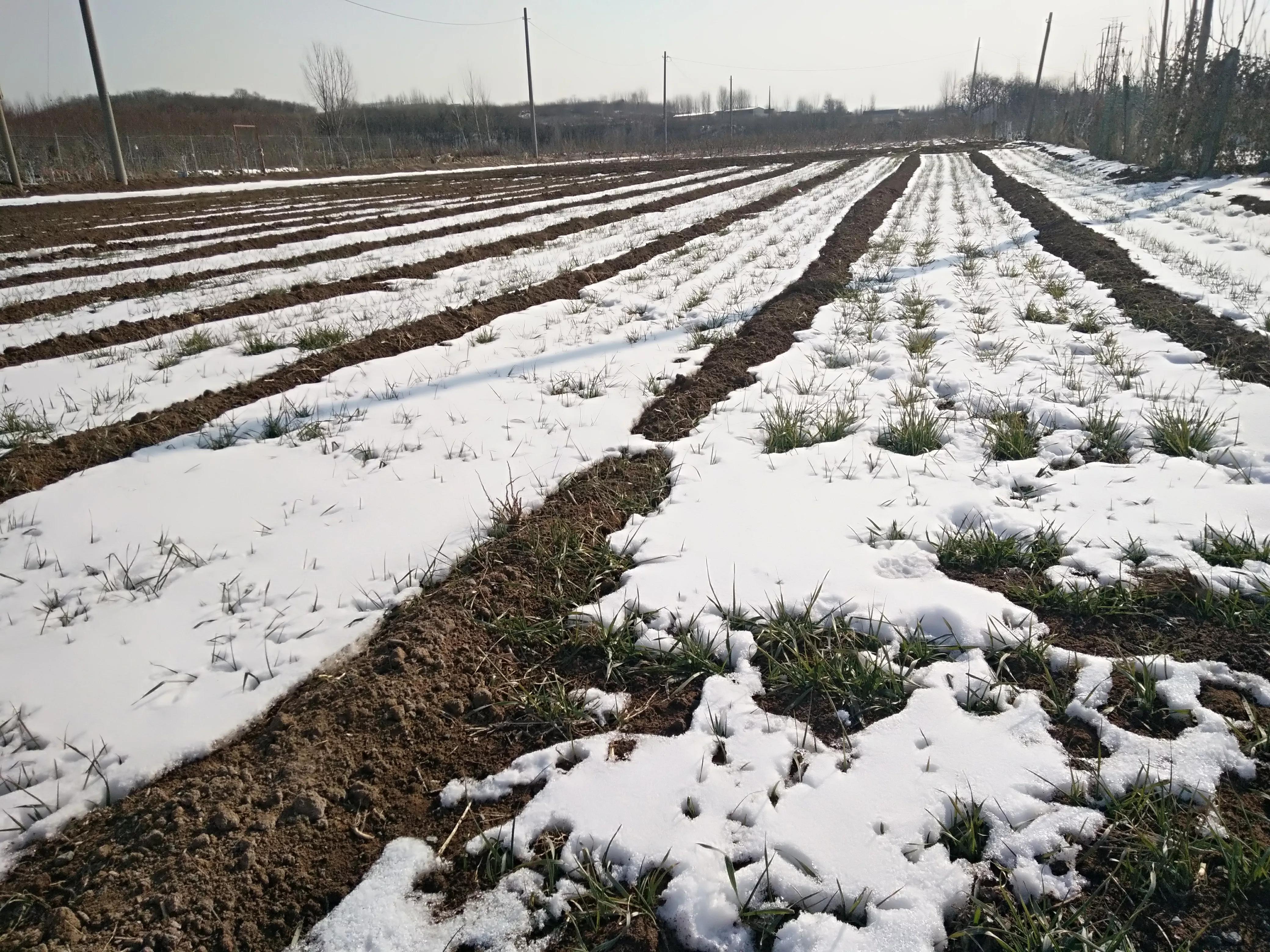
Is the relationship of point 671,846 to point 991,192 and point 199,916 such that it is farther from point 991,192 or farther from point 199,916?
point 991,192

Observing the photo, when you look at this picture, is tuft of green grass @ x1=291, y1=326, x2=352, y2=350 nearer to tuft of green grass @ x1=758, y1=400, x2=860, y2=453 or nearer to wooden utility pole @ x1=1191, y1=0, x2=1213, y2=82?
tuft of green grass @ x1=758, y1=400, x2=860, y2=453

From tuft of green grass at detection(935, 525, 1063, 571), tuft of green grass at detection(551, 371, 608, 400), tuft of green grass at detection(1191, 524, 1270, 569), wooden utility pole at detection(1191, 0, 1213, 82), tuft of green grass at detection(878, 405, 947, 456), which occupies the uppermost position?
wooden utility pole at detection(1191, 0, 1213, 82)

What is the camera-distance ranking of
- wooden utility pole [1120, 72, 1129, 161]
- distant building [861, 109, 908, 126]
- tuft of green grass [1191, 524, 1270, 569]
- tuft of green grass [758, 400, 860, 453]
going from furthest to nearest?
distant building [861, 109, 908, 126]
wooden utility pole [1120, 72, 1129, 161]
tuft of green grass [758, 400, 860, 453]
tuft of green grass [1191, 524, 1270, 569]

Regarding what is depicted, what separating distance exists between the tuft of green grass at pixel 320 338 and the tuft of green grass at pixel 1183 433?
6035 millimetres

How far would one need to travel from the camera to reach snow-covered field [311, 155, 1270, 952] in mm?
1611

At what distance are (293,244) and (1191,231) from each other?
48.0ft

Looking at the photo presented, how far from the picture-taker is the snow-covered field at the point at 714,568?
1.70 m

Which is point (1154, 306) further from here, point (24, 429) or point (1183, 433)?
point (24, 429)

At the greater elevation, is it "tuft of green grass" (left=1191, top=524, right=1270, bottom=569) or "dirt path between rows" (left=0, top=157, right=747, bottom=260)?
"dirt path between rows" (left=0, top=157, right=747, bottom=260)

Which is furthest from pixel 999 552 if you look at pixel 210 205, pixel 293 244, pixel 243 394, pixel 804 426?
pixel 210 205

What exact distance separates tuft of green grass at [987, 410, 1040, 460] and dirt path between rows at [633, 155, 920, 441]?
1769 mm

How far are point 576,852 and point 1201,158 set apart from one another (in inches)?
896

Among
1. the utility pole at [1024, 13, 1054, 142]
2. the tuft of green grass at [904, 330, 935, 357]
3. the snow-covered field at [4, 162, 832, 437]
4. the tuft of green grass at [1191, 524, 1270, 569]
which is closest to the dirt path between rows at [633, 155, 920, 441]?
the tuft of green grass at [904, 330, 935, 357]

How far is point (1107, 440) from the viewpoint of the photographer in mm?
3754
